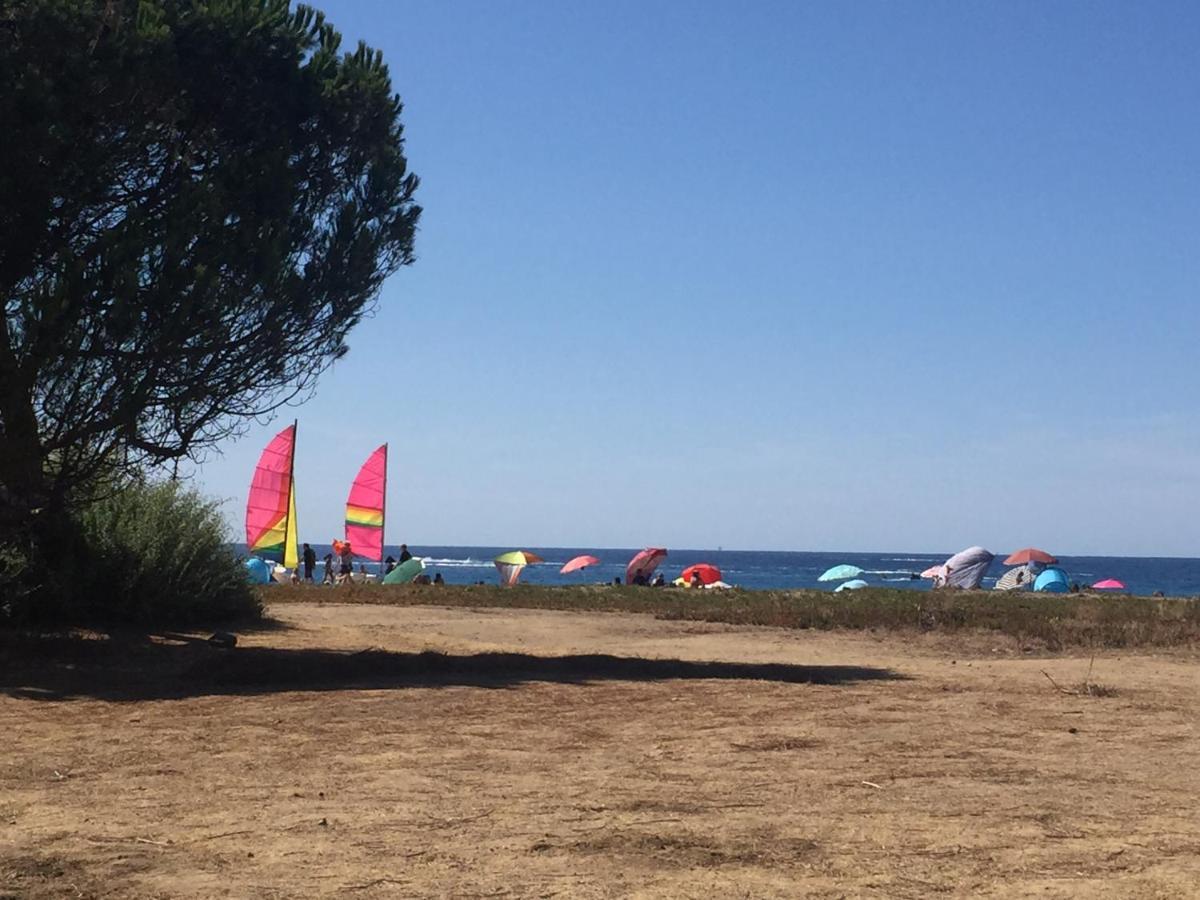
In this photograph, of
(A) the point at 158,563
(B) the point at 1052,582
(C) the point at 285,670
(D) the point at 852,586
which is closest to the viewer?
(C) the point at 285,670

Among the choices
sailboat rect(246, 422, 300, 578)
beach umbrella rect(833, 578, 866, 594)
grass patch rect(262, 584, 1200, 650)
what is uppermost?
sailboat rect(246, 422, 300, 578)

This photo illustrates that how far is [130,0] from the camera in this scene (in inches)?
585

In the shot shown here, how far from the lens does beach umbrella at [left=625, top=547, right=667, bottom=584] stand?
1843 inches

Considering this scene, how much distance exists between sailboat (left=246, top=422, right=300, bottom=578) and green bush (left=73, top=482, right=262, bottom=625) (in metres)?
24.9

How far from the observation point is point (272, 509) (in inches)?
1844

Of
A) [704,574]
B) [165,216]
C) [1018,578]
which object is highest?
[165,216]

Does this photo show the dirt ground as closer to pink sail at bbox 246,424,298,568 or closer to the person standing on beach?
the person standing on beach

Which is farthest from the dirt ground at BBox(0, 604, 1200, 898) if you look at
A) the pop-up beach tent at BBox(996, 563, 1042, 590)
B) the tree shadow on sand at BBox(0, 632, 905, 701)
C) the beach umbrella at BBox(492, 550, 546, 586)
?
the beach umbrella at BBox(492, 550, 546, 586)

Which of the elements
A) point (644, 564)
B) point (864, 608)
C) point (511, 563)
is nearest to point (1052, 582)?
point (644, 564)

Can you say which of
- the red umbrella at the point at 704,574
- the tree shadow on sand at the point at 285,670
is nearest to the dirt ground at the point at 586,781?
the tree shadow on sand at the point at 285,670

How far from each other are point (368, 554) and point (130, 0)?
3559cm

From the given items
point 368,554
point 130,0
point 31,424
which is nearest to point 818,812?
point 31,424

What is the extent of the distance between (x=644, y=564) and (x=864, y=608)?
22786mm

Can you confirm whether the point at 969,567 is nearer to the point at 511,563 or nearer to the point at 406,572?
the point at 511,563
